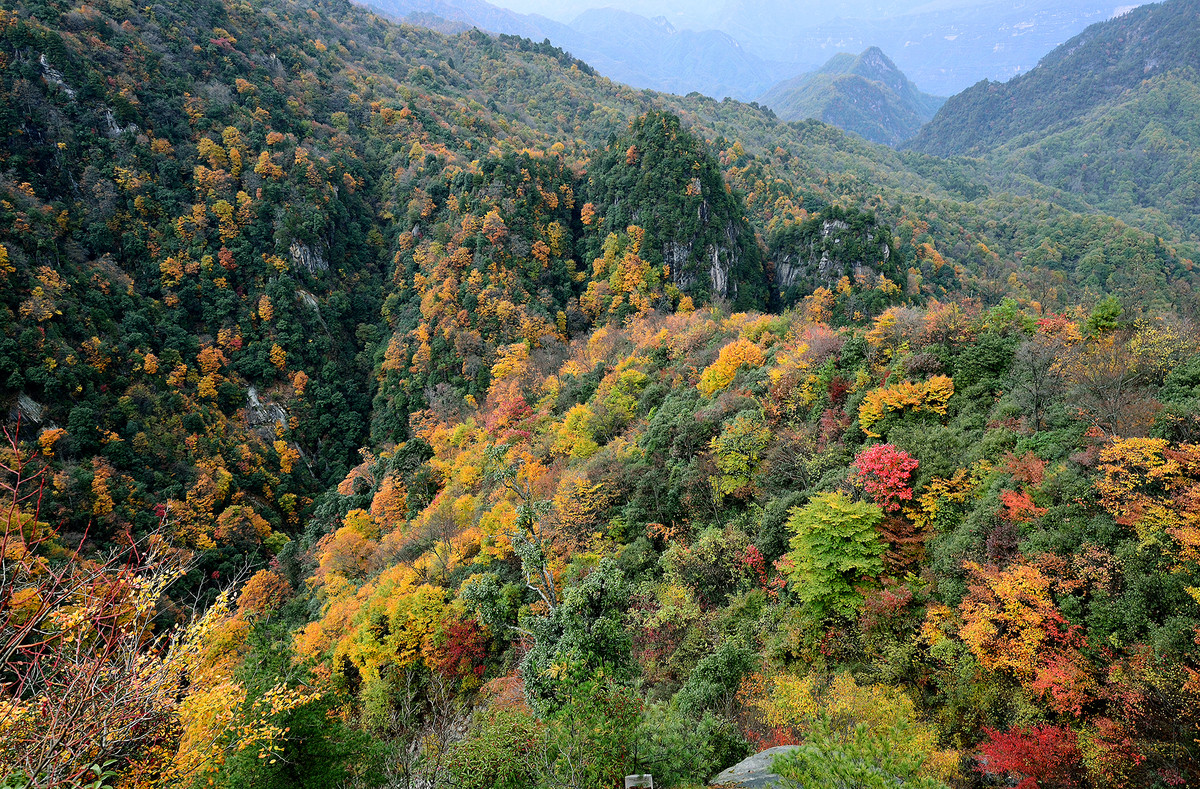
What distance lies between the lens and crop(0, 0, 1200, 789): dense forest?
43.8 feet

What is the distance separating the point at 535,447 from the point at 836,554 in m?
30.5

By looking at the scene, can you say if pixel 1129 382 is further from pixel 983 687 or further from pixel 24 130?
pixel 24 130

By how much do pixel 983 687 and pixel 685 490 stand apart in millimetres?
16353

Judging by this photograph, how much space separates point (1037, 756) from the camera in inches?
534

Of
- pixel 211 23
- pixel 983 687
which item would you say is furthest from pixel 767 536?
pixel 211 23

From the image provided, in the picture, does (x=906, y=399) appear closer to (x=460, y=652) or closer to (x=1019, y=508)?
(x=1019, y=508)

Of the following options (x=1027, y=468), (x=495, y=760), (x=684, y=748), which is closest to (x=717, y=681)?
(x=684, y=748)

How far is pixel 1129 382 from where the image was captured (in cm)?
1858

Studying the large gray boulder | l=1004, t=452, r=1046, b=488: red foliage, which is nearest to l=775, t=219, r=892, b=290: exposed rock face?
l=1004, t=452, r=1046, b=488: red foliage

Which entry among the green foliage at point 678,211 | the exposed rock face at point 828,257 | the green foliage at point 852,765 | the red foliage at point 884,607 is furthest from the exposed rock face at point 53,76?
the green foliage at point 852,765

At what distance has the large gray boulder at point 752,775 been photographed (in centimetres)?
1245

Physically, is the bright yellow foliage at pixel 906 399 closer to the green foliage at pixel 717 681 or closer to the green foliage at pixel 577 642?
the green foliage at pixel 717 681

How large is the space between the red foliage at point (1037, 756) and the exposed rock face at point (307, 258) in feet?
316

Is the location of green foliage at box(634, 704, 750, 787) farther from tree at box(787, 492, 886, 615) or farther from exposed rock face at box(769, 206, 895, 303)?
exposed rock face at box(769, 206, 895, 303)
